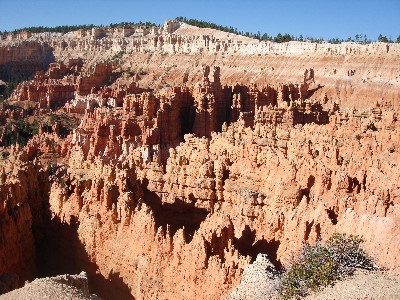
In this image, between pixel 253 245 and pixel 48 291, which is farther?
pixel 253 245

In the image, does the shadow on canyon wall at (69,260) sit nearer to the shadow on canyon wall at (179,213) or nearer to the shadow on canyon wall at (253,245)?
the shadow on canyon wall at (179,213)

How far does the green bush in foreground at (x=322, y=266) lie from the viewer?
11367 mm

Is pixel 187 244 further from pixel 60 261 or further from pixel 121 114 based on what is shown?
pixel 121 114

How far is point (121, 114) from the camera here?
44.4m

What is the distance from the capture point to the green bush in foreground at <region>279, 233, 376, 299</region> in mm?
11367

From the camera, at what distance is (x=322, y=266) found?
37.9 feet

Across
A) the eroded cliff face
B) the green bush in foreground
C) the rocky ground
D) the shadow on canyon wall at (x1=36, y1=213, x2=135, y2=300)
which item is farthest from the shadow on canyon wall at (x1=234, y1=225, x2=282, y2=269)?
the rocky ground

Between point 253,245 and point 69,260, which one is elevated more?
point 253,245

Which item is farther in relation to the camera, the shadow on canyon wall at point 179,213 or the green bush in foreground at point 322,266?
the shadow on canyon wall at point 179,213

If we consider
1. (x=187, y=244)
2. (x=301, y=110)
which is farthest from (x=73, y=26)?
(x=187, y=244)

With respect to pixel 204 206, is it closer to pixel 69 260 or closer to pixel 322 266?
pixel 69 260

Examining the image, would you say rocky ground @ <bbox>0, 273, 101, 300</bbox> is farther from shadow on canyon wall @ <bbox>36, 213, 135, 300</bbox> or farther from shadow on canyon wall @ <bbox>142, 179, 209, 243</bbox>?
shadow on canyon wall @ <bbox>142, 179, 209, 243</bbox>

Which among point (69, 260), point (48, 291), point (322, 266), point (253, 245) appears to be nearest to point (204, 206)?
point (253, 245)

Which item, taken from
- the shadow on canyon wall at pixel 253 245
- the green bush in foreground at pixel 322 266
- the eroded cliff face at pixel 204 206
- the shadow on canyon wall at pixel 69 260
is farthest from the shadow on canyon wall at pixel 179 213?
the green bush in foreground at pixel 322 266
